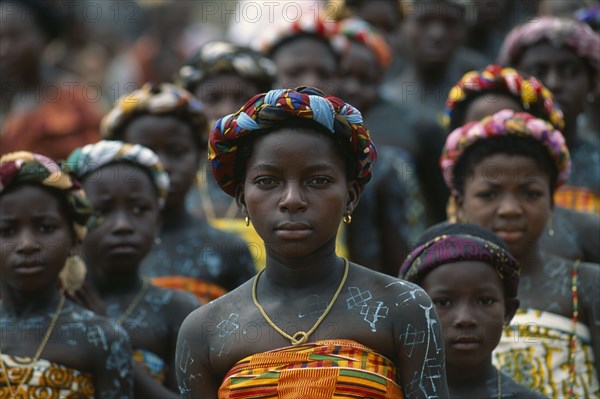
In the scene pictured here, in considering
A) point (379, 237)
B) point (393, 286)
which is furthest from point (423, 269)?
point (379, 237)

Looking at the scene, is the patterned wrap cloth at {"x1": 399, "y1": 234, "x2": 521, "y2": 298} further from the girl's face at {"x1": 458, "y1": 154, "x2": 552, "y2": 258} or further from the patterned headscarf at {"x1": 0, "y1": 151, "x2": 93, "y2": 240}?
the patterned headscarf at {"x1": 0, "y1": 151, "x2": 93, "y2": 240}

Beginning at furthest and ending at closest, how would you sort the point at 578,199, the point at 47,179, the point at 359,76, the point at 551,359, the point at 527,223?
the point at 359,76
the point at 578,199
the point at 527,223
the point at 551,359
the point at 47,179

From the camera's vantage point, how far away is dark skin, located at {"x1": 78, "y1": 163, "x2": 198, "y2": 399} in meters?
6.51

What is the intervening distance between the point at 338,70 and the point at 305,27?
37 centimetres

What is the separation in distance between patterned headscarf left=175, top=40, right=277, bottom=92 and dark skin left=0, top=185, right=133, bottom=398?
9.70 feet

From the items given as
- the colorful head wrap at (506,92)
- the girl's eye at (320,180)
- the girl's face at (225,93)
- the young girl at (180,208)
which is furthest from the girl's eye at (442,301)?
the girl's face at (225,93)

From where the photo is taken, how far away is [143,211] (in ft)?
22.0

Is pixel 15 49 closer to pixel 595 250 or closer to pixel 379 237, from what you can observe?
pixel 379 237

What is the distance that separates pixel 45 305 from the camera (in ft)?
19.4

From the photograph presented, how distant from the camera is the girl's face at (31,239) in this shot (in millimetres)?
5785

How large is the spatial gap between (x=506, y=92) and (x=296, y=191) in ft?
9.78

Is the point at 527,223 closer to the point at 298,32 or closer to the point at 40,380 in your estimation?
the point at 40,380

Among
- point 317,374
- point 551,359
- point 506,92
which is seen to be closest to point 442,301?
point 551,359

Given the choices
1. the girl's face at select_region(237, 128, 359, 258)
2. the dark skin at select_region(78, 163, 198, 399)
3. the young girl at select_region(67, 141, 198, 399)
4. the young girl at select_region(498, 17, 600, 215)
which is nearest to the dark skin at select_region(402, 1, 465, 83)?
the young girl at select_region(498, 17, 600, 215)
